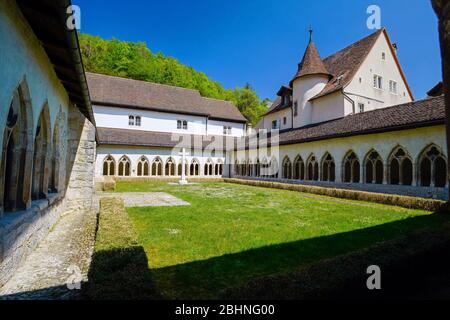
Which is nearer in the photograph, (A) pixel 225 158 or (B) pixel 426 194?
(B) pixel 426 194

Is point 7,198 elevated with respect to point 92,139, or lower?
lower

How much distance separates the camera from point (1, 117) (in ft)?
10.5

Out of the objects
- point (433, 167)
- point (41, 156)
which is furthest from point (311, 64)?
point (41, 156)

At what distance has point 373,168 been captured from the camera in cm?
1362

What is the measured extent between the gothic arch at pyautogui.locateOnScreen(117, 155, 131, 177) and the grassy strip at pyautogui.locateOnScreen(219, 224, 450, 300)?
21595 mm

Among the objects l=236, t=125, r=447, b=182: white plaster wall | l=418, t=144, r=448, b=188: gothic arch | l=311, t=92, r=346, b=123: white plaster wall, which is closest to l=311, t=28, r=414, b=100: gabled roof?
l=311, t=92, r=346, b=123: white plaster wall

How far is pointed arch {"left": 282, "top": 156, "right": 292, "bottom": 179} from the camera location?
19.8 m

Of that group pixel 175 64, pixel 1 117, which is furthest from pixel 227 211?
pixel 175 64

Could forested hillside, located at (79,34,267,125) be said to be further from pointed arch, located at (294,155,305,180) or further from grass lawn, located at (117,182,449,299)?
grass lawn, located at (117,182,449,299)

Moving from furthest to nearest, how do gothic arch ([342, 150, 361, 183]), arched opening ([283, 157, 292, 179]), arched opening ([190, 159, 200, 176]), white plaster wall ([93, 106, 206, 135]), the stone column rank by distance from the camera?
arched opening ([190, 159, 200, 176]) → white plaster wall ([93, 106, 206, 135]) → arched opening ([283, 157, 292, 179]) → gothic arch ([342, 150, 361, 183]) → the stone column

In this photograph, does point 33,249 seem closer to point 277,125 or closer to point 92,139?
point 92,139

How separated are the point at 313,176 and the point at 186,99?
737 inches

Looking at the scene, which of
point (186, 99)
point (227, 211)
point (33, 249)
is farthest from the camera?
point (186, 99)

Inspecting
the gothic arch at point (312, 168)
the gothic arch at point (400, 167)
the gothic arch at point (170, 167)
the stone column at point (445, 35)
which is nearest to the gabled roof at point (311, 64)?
the gothic arch at point (312, 168)
